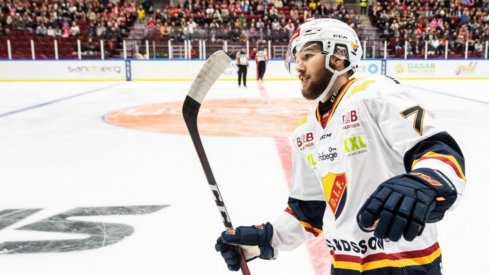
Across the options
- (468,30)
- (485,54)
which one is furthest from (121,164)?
(468,30)

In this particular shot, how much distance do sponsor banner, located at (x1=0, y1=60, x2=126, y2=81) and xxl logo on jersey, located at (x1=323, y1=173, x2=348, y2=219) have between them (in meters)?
15.7

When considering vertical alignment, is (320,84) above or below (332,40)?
below

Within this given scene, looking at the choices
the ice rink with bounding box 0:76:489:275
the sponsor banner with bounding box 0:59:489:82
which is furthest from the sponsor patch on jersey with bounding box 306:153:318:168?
the sponsor banner with bounding box 0:59:489:82

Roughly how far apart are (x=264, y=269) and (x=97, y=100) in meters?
8.58

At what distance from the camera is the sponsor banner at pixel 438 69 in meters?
16.2

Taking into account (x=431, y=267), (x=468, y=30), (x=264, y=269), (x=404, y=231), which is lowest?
(x=264, y=269)

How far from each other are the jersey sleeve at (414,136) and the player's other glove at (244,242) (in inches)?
18.7

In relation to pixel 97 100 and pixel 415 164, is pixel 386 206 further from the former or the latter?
pixel 97 100

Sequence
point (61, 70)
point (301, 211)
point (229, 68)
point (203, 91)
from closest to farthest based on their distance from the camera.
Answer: point (203, 91), point (301, 211), point (61, 70), point (229, 68)

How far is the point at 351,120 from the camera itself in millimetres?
1185

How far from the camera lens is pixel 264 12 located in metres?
20.2

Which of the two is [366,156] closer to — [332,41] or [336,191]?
[336,191]

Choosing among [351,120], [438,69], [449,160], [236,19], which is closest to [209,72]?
[351,120]

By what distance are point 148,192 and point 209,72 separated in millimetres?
2255
